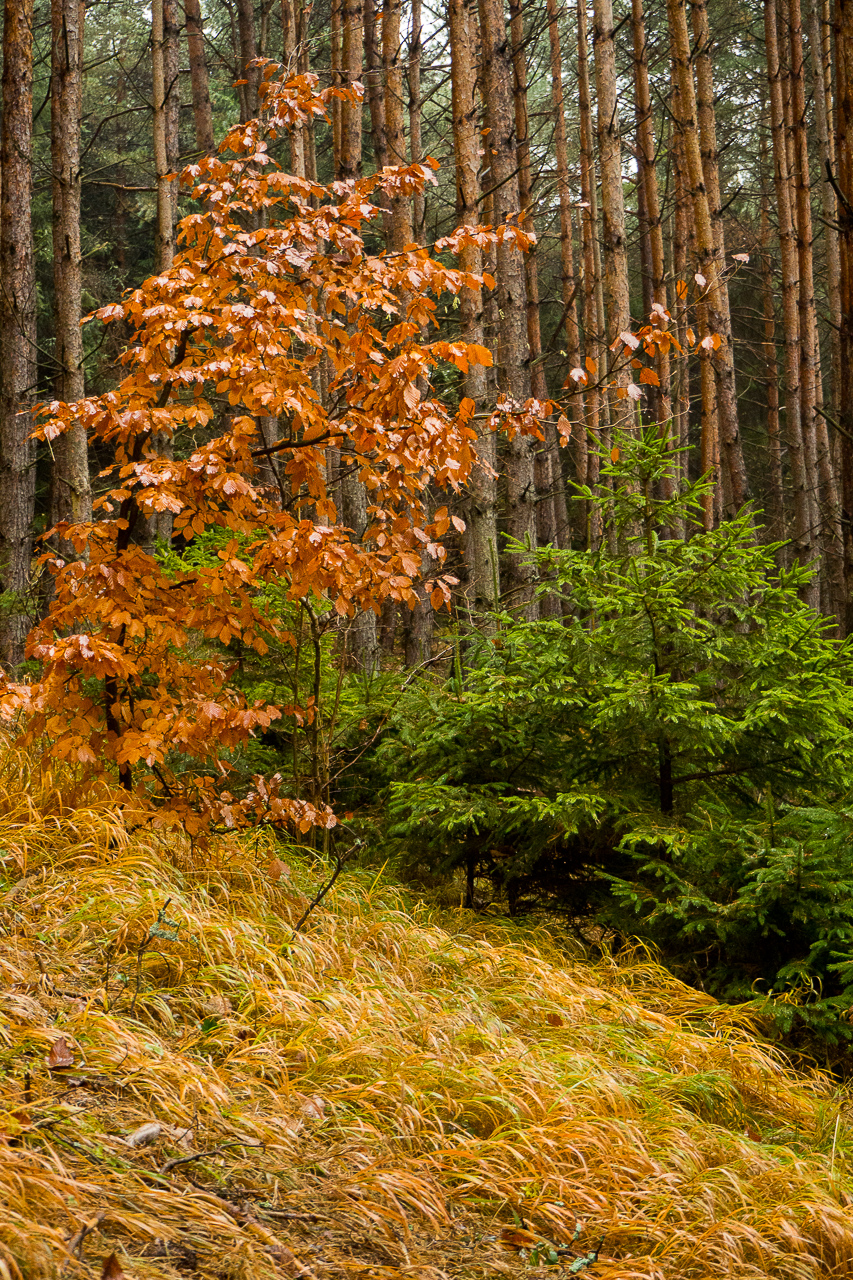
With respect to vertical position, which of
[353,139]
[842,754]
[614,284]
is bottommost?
[842,754]

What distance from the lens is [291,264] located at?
412 cm

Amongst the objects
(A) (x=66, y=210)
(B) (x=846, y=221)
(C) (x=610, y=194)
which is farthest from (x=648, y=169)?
(B) (x=846, y=221)

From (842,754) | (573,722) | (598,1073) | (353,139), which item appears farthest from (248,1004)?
(353,139)

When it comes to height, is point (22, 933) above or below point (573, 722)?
below

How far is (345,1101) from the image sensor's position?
292 cm

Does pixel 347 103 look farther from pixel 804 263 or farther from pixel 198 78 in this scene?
pixel 804 263

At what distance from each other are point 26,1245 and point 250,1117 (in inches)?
34.9

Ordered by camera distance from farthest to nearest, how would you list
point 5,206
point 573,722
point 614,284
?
point 614,284, point 5,206, point 573,722

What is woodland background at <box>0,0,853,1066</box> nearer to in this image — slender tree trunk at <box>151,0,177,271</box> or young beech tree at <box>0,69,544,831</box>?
young beech tree at <box>0,69,544,831</box>

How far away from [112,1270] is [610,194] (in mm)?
9490

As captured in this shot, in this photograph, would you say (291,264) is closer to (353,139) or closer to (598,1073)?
(598,1073)

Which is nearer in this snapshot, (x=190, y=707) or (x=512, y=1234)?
(x=512, y=1234)

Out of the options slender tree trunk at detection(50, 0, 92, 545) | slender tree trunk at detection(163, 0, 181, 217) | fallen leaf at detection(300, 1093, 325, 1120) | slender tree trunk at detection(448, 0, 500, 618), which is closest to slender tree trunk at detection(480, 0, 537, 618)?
Answer: slender tree trunk at detection(448, 0, 500, 618)

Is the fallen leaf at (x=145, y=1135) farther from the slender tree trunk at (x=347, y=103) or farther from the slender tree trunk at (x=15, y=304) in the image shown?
the slender tree trunk at (x=347, y=103)
